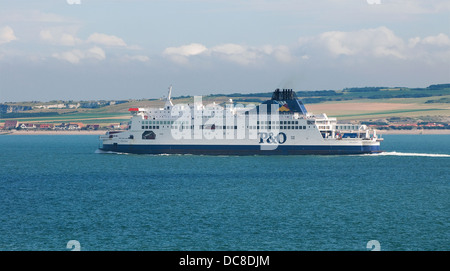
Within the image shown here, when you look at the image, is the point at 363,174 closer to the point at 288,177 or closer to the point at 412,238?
the point at 288,177

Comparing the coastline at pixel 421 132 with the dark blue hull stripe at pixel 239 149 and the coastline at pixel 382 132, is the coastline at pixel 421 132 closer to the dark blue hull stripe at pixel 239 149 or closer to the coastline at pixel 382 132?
the coastline at pixel 382 132

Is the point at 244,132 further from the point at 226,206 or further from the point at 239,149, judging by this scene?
the point at 226,206

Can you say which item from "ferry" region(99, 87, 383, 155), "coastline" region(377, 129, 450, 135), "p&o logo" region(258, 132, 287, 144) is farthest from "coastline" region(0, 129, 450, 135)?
"p&o logo" region(258, 132, 287, 144)

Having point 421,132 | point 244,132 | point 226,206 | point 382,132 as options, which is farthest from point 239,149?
point 421,132

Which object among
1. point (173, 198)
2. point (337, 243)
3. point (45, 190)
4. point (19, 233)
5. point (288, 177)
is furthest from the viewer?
point (288, 177)

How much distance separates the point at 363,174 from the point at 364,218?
2039cm

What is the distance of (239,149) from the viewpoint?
6794cm

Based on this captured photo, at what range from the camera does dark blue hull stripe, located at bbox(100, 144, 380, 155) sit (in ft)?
218

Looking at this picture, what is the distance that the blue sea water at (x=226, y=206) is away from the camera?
2598cm

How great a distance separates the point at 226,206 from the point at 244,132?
33.9 m

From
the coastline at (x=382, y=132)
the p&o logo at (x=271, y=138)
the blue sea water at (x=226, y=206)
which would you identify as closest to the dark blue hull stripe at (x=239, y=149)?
the p&o logo at (x=271, y=138)

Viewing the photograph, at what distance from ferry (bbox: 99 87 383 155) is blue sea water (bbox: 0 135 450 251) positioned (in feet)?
24.6
